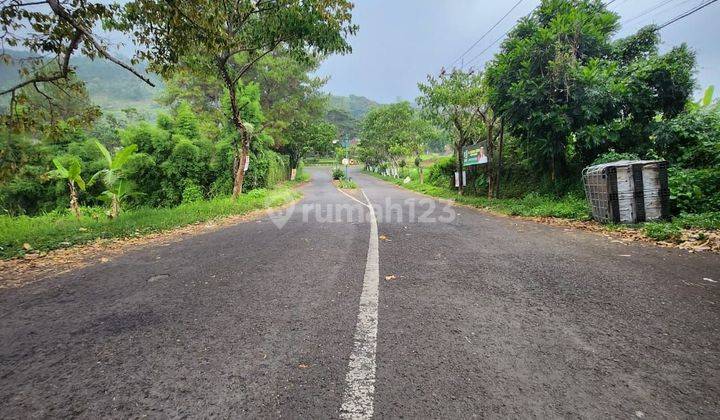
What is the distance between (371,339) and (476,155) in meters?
15.4

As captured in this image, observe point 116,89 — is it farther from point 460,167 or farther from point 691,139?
point 691,139

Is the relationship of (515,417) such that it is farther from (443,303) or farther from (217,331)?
(217,331)

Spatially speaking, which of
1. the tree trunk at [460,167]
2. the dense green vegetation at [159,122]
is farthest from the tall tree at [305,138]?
the tree trunk at [460,167]

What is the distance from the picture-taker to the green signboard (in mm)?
15359

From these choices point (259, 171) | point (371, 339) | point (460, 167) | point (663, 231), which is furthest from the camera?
point (259, 171)

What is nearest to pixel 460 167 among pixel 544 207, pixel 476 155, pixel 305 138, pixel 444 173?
pixel 476 155

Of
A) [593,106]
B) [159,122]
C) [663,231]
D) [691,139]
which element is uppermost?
[159,122]

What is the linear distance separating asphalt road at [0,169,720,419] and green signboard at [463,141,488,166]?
11.3 m

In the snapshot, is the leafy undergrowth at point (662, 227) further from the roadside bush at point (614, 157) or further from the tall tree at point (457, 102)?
the tall tree at point (457, 102)

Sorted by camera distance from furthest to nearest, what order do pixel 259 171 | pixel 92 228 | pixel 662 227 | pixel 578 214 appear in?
1. pixel 259 171
2. pixel 578 214
3. pixel 92 228
4. pixel 662 227

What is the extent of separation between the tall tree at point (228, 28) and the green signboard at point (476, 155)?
898 centimetres

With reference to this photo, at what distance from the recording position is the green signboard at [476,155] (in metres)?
15.4

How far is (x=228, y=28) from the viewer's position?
32.2 feet

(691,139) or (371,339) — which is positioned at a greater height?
(691,139)
